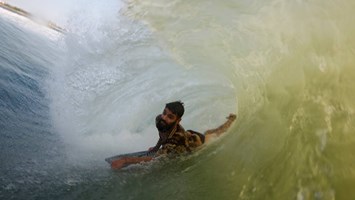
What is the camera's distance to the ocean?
6266 millimetres

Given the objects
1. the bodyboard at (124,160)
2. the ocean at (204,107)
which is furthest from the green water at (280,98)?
the bodyboard at (124,160)

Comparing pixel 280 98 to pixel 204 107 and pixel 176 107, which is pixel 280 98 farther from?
pixel 204 107

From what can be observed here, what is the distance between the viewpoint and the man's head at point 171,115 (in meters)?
7.16

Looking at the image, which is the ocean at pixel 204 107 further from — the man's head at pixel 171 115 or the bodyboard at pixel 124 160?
the man's head at pixel 171 115

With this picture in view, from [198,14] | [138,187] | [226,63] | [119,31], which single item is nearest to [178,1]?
[198,14]

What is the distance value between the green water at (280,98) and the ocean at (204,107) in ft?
0.06

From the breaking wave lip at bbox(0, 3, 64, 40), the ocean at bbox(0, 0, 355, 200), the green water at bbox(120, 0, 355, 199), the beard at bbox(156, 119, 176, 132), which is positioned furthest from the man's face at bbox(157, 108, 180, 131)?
the breaking wave lip at bbox(0, 3, 64, 40)

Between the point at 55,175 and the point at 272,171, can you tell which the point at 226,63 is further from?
the point at 55,175

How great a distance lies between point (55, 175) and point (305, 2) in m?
4.74

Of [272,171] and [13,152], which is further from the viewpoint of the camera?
[13,152]

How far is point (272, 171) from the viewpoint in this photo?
6.41 meters

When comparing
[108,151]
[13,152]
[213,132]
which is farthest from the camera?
[108,151]

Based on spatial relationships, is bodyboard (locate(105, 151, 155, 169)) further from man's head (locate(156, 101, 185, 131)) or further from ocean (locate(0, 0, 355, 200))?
man's head (locate(156, 101, 185, 131))

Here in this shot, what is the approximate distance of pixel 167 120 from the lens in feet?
23.7
